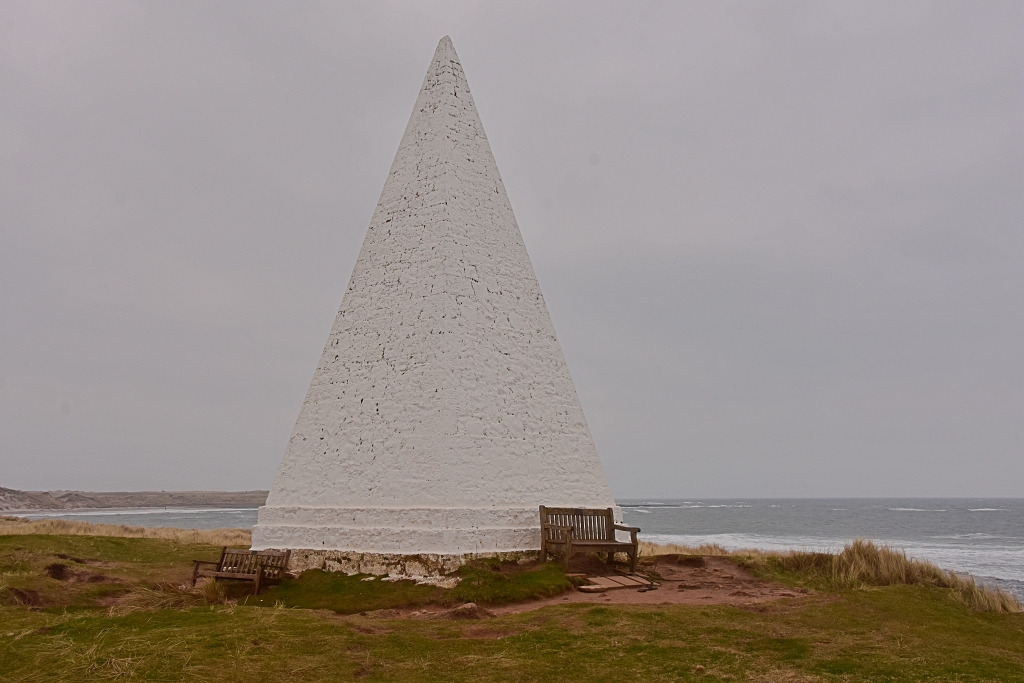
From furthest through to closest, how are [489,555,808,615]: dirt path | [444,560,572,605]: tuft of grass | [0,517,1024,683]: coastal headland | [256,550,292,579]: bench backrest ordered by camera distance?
[256,550,292,579]: bench backrest, [444,560,572,605]: tuft of grass, [489,555,808,615]: dirt path, [0,517,1024,683]: coastal headland

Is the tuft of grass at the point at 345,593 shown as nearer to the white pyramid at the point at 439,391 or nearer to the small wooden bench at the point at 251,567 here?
the small wooden bench at the point at 251,567

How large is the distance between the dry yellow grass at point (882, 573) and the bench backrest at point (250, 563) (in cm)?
773

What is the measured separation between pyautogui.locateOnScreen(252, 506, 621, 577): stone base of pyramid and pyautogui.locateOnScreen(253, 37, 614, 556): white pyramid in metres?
0.03

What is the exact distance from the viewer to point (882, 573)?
10.3 m

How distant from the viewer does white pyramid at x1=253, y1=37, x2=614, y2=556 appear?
34.7 feet

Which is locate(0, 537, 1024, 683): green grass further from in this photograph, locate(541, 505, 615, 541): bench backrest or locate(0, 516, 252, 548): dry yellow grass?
locate(0, 516, 252, 548): dry yellow grass

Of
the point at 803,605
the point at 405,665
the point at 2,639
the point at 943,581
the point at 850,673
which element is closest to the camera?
the point at 850,673

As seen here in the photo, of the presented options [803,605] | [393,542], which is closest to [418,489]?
[393,542]

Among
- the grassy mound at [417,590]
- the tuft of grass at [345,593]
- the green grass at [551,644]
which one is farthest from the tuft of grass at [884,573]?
the tuft of grass at [345,593]

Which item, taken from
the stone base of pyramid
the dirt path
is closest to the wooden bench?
the stone base of pyramid

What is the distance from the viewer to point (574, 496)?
12.0m

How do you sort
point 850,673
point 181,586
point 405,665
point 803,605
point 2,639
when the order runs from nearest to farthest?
point 850,673
point 405,665
point 2,639
point 803,605
point 181,586

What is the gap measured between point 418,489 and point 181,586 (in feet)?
13.1

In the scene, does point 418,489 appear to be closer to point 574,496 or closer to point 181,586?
point 574,496
